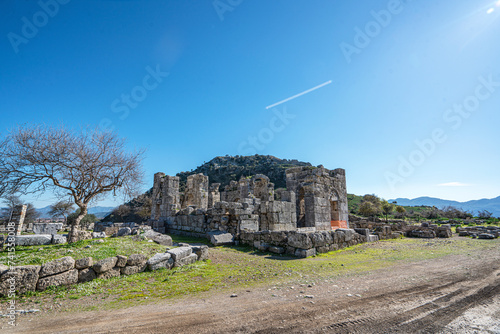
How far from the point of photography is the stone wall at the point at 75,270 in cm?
462

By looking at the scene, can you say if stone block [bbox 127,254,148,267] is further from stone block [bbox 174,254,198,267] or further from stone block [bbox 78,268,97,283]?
stone block [bbox 174,254,198,267]

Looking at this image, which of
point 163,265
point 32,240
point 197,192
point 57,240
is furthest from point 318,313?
point 197,192

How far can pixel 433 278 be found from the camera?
243 inches

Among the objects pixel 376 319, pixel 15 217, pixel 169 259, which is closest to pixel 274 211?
pixel 169 259

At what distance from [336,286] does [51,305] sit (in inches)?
228

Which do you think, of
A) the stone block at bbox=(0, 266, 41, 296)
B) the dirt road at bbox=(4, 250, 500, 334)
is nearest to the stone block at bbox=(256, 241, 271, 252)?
the dirt road at bbox=(4, 250, 500, 334)

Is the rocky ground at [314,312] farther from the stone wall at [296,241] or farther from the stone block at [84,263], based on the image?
the stone wall at [296,241]

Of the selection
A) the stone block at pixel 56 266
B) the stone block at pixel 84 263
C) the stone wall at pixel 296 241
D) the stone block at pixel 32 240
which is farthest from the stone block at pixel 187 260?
the stone block at pixel 32 240

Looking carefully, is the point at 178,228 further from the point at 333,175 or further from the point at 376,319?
the point at 376,319

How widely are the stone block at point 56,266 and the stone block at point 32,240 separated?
396 cm

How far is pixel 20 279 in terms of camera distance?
465 cm

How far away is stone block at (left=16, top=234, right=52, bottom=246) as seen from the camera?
25.0 ft

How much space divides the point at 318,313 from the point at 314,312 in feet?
0.22

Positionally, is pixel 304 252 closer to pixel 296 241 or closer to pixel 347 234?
pixel 296 241
